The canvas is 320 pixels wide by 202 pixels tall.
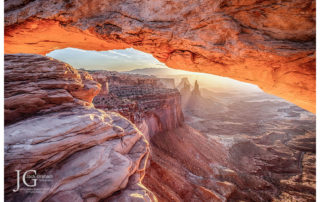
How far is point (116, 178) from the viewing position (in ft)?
9.70

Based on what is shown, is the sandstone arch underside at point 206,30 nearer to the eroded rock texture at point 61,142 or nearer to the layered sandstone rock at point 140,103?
the eroded rock texture at point 61,142

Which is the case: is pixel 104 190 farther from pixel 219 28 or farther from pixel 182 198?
pixel 182 198

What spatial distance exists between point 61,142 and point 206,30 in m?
5.10

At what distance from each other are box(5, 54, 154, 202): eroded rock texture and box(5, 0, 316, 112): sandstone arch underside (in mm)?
2381

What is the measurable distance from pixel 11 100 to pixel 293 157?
74.3ft

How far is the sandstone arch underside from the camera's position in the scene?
368 centimetres

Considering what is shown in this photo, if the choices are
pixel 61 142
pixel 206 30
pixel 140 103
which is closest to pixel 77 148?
pixel 61 142

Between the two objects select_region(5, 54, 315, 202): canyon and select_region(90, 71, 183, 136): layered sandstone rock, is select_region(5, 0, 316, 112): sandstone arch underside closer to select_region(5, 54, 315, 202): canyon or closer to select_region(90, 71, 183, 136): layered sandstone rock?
select_region(5, 54, 315, 202): canyon

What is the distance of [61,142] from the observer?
9.31ft

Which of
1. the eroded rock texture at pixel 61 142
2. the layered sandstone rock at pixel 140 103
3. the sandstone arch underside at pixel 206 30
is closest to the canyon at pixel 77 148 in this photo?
the eroded rock texture at pixel 61 142

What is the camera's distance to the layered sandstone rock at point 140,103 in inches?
388

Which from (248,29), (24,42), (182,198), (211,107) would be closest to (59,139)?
(248,29)

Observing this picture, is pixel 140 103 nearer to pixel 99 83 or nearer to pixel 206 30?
pixel 99 83

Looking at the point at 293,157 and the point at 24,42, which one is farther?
the point at 293,157
